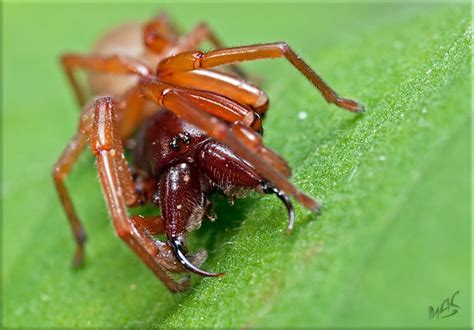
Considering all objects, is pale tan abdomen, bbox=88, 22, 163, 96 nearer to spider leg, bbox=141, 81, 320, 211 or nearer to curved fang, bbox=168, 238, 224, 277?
spider leg, bbox=141, 81, 320, 211

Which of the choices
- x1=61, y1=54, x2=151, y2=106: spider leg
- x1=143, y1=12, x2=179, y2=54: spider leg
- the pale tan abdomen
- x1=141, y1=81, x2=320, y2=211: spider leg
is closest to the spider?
x1=141, y1=81, x2=320, y2=211: spider leg

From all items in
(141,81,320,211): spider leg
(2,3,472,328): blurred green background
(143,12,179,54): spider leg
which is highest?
(143,12,179,54): spider leg

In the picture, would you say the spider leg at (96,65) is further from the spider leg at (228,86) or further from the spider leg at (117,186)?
the spider leg at (117,186)

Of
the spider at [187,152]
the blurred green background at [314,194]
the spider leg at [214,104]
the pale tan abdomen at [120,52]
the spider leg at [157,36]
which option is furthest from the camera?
the pale tan abdomen at [120,52]

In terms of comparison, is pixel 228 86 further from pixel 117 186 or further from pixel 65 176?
pixel 65 176

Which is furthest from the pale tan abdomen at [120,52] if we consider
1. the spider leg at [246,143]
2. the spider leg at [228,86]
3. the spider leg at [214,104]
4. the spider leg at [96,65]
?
the spider leg at [246,143]

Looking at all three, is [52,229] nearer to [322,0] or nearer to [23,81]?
[23,81]

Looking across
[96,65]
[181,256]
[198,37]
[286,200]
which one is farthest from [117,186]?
[198,37]
